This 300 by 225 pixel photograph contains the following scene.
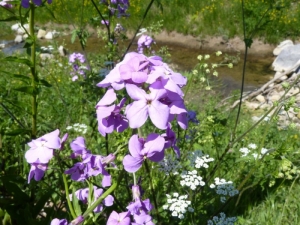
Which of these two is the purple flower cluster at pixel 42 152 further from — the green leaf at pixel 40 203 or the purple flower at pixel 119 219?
the green leaf at pixel 40 203

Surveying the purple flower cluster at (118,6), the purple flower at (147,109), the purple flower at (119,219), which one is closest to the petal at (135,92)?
the purple flower at (147,109)

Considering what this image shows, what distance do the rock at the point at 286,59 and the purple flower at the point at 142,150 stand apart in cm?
609

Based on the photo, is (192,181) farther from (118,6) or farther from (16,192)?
(118,6)

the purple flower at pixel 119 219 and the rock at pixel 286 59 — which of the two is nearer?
the purple flower at pixel 119 219

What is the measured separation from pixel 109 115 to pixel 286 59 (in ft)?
20.7

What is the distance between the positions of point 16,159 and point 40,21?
924 centimetres

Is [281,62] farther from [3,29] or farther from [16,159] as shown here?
[3,29]

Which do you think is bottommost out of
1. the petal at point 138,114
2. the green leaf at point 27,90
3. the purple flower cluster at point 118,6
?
the green leaf at point 27,90

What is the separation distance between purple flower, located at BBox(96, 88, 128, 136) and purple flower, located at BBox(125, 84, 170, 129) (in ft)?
0.23

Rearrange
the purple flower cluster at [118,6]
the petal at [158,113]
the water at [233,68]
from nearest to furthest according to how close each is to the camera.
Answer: the petal at [158,113] < the purple flower cluster at [118,6] < the water at [233,68]

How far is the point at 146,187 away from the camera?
2.34m

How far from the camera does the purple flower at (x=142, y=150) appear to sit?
1065 millimetres

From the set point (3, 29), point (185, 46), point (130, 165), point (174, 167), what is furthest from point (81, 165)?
point (3, 29)

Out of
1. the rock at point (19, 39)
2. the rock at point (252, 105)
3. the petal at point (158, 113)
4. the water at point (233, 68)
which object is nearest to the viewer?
the petal at point (158, 113)
